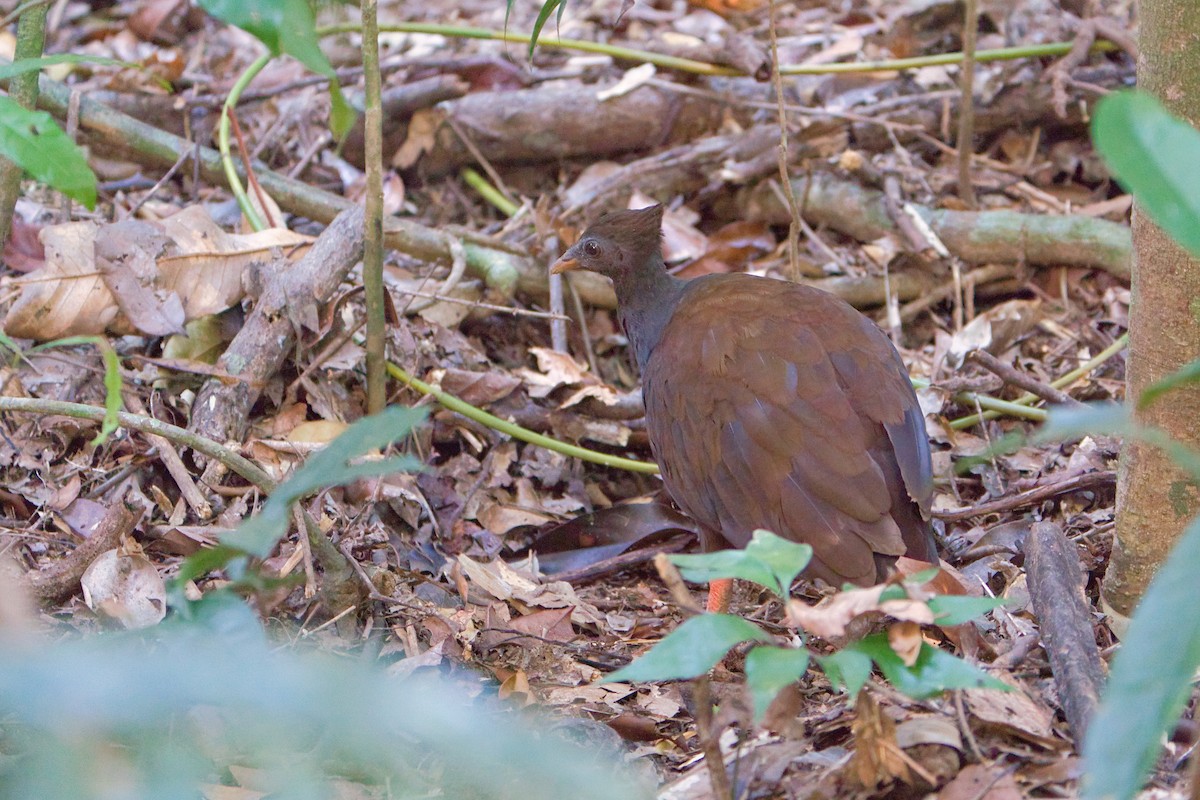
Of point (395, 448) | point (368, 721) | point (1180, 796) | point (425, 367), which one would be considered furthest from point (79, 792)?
point (425, 367)

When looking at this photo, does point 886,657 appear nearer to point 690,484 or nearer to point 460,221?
point 690,484

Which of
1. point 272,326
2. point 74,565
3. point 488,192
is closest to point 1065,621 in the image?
point 74,565

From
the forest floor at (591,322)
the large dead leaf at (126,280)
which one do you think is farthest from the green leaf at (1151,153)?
the large dead leaf at (126,280)

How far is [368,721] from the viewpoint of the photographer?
132cm

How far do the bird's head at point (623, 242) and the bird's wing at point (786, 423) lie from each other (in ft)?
1.86

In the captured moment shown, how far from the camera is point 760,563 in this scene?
2.04 metres

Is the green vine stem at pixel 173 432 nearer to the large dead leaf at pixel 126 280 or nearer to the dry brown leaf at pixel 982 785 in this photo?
the large dead leaf at pixel 126 280

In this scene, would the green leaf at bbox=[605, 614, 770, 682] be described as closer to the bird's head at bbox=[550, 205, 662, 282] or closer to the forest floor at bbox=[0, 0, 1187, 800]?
the forest floor at bbox=[0, 0, 1187, 800]

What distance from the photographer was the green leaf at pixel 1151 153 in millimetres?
1496

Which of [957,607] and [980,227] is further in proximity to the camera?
[980,227]

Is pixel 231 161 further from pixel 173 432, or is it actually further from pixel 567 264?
pixel 173 432

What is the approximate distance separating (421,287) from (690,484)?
1813 mm

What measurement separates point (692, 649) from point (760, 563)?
0.22 m

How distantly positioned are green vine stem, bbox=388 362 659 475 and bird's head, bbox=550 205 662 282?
0.70 meters
